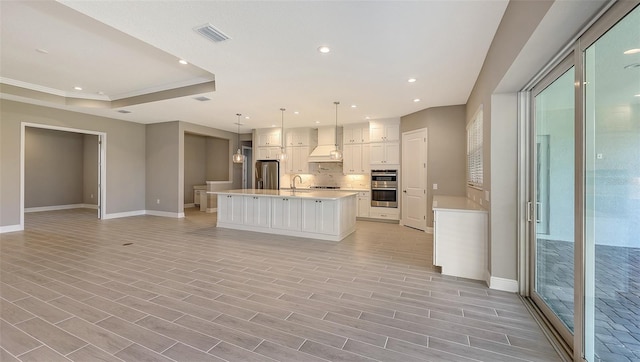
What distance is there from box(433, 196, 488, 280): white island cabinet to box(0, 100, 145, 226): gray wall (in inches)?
339

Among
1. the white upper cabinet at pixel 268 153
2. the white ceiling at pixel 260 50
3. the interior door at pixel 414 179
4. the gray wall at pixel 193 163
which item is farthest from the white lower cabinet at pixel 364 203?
the gray wall at pixel 193 163

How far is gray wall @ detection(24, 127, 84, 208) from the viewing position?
8.59m

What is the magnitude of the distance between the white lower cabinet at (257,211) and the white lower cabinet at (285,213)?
0.44 ft

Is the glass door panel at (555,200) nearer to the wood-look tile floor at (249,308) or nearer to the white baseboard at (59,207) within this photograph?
the wood-look tile floor at (249,308)

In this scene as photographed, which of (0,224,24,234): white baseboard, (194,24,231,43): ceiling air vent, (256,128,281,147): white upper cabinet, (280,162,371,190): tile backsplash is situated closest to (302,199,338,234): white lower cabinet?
(280,162,371,190): tile backsplash

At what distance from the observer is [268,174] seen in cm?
877

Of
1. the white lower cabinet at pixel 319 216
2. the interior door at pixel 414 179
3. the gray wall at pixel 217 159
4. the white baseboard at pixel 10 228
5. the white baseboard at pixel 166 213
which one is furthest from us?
the gray wall at pixel 217 159

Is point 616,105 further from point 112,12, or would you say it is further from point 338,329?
point 112,12

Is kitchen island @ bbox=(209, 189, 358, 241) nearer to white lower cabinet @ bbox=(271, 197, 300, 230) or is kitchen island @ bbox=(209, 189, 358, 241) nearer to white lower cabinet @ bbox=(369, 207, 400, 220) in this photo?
white lower cabinet @ bbox=(271, 197, 300, 230)

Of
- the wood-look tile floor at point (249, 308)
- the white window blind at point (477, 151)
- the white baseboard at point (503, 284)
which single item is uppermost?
the white window blind at point (477, 151)

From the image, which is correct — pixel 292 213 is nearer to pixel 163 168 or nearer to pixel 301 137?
pixel 301 137

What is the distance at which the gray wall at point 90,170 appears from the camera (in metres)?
9.66

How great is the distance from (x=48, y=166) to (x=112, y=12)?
9966mm

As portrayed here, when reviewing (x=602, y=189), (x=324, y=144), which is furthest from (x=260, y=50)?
(x=324, y=144)
